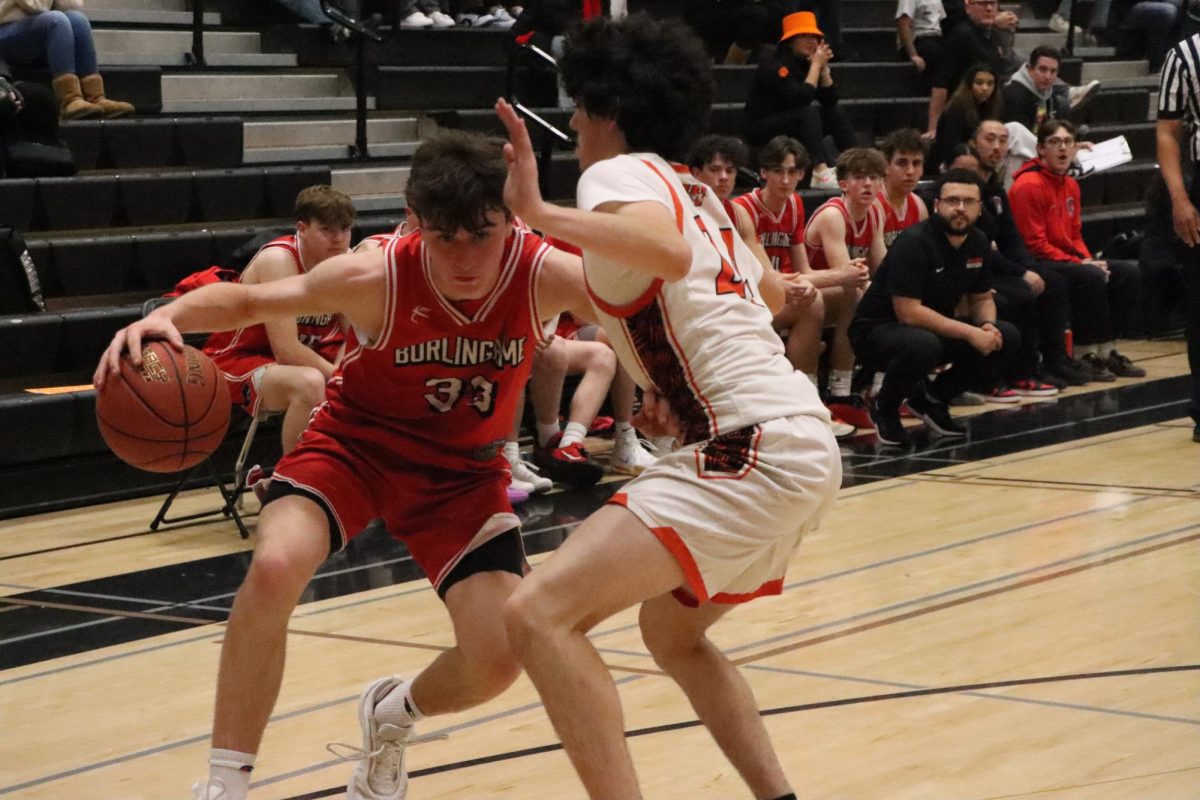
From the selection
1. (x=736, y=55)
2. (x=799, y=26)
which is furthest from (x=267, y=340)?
(x=736, y=55)

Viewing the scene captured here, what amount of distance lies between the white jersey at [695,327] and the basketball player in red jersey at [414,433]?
477mm

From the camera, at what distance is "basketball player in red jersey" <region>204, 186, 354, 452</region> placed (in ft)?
20.1

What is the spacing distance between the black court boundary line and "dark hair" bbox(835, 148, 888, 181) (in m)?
4.64

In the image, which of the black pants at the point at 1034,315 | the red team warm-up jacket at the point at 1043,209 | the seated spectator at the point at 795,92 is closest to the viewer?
the black pants at the point at 1034,315

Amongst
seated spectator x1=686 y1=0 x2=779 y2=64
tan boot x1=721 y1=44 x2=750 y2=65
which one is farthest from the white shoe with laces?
tan boot x1=721 y1=44 x2=750 y2=65

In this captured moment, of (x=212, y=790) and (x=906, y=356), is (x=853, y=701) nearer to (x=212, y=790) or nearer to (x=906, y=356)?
(x=212, y=790)

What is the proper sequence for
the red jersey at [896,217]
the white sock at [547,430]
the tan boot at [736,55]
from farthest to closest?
the tan boot at [736,55]
the red jersey at [896,217]
the white sock at [547,430]

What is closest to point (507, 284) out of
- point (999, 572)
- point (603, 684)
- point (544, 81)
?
point (603, 684)

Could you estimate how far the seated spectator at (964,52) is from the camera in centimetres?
1176

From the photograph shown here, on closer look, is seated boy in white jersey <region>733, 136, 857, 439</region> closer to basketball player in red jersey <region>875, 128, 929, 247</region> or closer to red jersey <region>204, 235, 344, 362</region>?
basketball player in red jersey <region>875, 128, 929, 247</region>

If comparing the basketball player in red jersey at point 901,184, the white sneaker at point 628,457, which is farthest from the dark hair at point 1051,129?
the white sneaker at point 628,457

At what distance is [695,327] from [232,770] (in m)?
1.23

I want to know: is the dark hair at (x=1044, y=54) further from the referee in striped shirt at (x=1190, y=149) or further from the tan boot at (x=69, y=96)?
the tan boot at (x=69, y=96)

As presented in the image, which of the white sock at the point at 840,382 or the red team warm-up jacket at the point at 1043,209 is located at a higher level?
the red team warm-up jacket at the point at 1043,209
